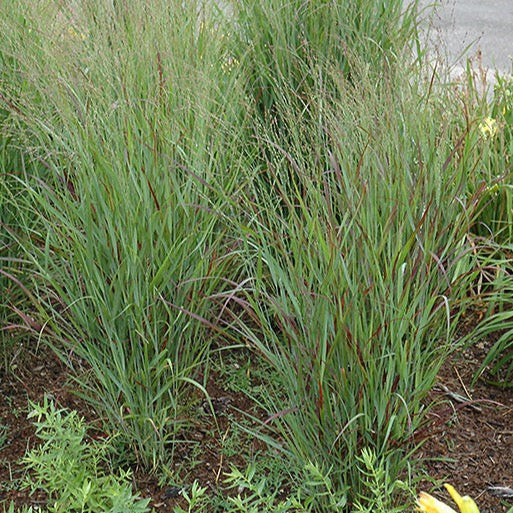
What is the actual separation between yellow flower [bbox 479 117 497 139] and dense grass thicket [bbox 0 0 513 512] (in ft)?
0.06

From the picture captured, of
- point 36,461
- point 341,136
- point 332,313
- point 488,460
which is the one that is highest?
point 341,136

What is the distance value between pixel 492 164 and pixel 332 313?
1537 millimetres

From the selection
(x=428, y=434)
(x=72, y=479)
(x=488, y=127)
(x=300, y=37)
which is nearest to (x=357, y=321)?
(x=428, y=434)

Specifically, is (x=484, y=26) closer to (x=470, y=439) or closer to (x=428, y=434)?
(x=470, y=439)

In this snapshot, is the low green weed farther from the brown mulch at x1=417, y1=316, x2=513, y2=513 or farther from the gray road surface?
the gray road surface

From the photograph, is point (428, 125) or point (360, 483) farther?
point (428, 125)

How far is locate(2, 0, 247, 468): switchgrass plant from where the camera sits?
2.41 meters

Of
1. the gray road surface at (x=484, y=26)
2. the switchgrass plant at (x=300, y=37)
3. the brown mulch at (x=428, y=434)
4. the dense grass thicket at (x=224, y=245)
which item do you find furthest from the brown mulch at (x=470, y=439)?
the gray road surface at (x=484, y=26)

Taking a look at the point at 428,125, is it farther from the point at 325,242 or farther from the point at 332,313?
the point at 332,313

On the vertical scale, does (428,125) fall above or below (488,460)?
above

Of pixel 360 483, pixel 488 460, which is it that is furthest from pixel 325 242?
pixel 488 460

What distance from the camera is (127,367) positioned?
2.55 m

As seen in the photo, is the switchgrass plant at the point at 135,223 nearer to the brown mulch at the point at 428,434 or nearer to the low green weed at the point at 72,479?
the brown mulch at the point at 428,434

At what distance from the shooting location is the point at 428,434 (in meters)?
2.34
